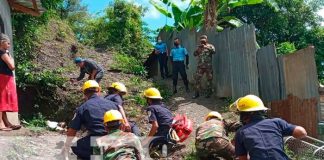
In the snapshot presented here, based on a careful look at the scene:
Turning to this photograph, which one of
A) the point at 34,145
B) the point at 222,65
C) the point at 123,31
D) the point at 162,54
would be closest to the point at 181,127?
the point at 34,145

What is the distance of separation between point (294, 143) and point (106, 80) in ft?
28.7

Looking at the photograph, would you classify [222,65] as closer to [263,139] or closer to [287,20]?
[263,139]

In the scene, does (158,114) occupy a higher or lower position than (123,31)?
lower

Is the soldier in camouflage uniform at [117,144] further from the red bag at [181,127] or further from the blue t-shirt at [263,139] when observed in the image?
the red bag at [181,127]

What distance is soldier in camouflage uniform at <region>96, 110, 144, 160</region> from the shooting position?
5535mm

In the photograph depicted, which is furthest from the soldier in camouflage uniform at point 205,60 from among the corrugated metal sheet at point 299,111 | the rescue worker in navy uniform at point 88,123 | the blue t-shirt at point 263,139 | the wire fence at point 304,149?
the blue t-shirt at point 263,139

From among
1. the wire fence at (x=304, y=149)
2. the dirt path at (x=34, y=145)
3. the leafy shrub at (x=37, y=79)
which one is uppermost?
the leafy shrub at (x=37, y=79)

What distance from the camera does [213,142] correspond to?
786 cm

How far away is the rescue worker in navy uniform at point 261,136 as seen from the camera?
16.6 ft

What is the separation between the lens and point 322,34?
23688mm

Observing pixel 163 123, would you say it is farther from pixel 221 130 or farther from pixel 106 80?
pixel 106 80

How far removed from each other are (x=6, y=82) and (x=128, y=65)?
31.2ft

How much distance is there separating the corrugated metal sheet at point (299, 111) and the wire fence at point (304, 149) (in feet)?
3.82

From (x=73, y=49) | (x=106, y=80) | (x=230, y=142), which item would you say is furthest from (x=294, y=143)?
(x=73, y=49)
